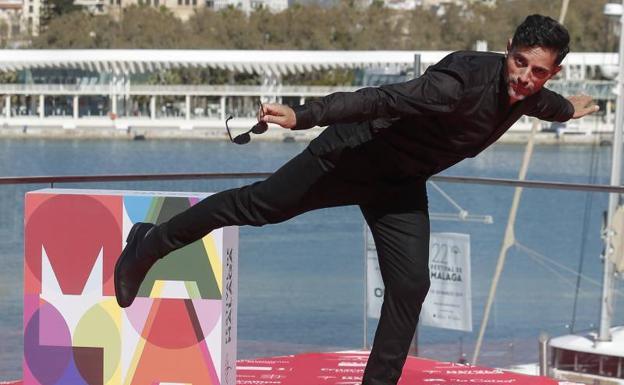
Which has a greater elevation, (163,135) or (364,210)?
(364,210)

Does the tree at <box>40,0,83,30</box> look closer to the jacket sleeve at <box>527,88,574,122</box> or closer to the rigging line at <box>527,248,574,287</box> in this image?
the rigging line at <box>527,248,574,287</box>

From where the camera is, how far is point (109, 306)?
4.16m

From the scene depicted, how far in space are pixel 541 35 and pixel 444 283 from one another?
99.7 inches

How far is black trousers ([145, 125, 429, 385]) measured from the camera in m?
3.68

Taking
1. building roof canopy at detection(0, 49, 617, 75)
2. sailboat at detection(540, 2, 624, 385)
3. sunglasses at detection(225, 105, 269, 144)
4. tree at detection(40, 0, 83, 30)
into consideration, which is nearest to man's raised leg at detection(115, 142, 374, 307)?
sunglasses at detection(225, 105, 269, 144)

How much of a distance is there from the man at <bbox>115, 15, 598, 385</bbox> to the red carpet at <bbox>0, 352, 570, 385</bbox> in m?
1.03

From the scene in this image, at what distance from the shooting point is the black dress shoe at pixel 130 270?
12.9 ft

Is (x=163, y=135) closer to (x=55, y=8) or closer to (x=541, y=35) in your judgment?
(x=55, y=8)

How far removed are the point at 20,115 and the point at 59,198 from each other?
57.2m

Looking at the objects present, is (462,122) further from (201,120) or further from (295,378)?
(201,120)

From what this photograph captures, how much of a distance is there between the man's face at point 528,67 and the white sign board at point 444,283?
7.79 feet

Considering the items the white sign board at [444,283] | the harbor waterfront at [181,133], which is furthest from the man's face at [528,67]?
the harbor waterfront at [181,133]

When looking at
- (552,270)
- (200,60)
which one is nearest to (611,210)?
(552,270)

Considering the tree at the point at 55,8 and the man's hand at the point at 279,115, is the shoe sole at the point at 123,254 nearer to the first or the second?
the man's hand at the point at 279,115
